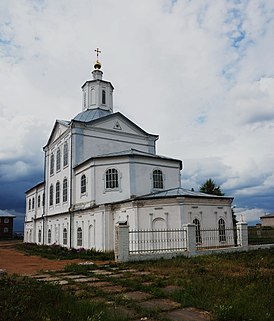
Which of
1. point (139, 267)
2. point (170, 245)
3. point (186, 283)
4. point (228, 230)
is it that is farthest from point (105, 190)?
point (186, 283)

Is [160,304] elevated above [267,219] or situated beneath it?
situated beneath

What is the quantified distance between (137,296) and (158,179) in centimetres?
1580

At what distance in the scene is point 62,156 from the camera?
2825 cm

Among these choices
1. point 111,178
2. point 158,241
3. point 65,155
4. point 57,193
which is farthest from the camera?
point 57,193

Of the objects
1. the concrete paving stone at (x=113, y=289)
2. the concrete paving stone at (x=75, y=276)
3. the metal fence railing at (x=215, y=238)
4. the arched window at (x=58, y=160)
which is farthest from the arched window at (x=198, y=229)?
the arched window at (x=58, y=160)

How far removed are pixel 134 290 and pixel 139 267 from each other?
14.9 ft

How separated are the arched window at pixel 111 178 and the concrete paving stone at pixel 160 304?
1548 centimetres

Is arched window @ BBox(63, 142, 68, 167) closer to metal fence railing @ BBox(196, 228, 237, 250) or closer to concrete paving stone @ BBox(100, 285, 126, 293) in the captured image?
metal fence railing @ BBox(196, 228, 237, 250)

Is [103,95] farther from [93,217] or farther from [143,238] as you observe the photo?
[143,238]

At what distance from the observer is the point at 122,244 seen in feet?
48.8

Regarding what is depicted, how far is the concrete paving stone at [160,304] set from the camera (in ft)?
21.9

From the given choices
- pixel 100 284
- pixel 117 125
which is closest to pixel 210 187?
pixel 117 125

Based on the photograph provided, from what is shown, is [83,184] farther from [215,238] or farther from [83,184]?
[215,238]

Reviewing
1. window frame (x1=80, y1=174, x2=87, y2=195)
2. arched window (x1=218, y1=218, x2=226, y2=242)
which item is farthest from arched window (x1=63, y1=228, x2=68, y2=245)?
arched window (x1=218, y1=218, x2=226, y2=242)
